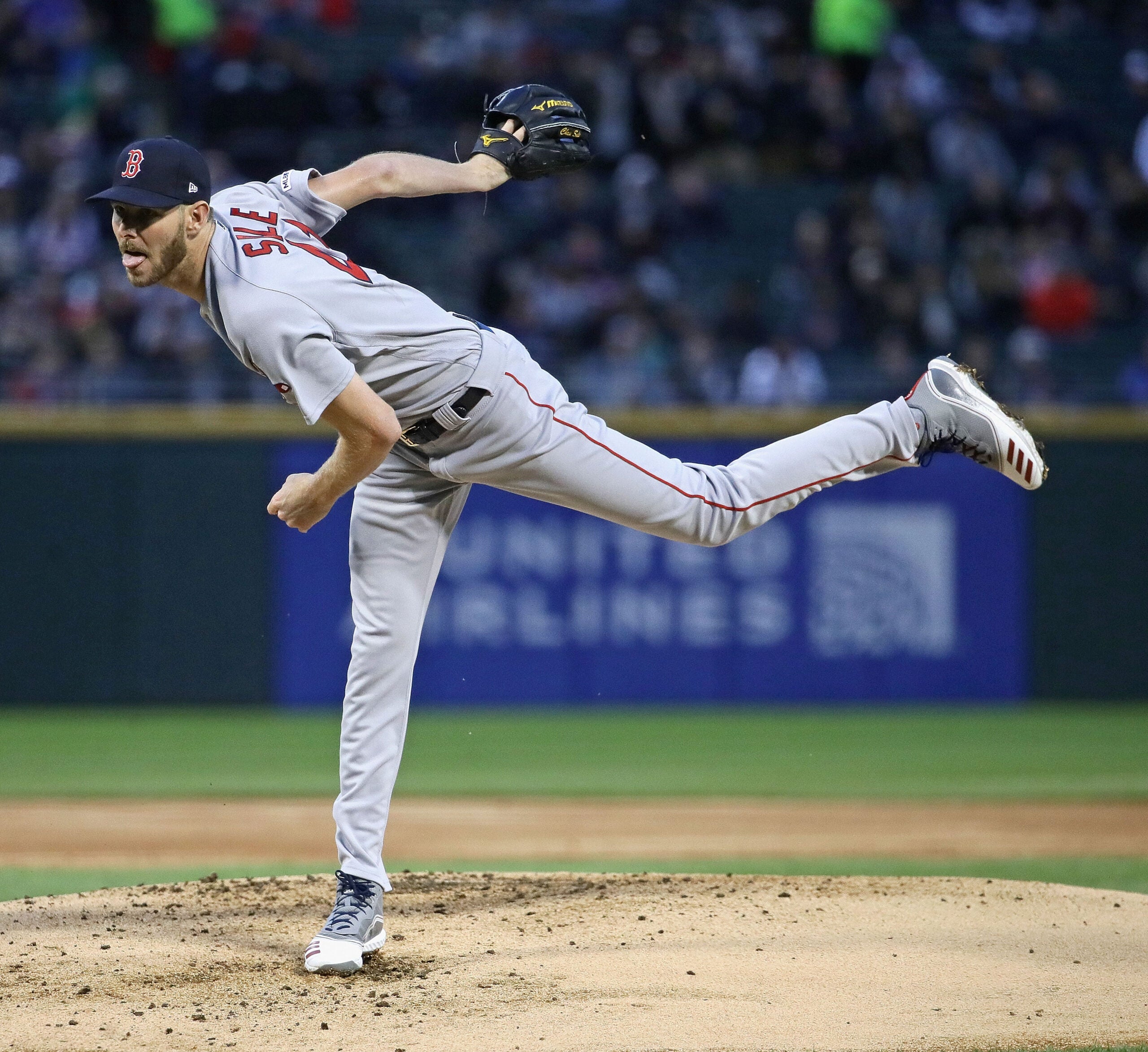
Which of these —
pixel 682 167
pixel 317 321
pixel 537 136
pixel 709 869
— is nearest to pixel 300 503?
pixel 317 321

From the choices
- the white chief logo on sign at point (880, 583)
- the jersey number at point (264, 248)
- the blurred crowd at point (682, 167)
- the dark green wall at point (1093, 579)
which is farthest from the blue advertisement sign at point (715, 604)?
the jersey number at point (264, 248)

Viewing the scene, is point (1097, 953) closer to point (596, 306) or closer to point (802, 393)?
point (802, 393)

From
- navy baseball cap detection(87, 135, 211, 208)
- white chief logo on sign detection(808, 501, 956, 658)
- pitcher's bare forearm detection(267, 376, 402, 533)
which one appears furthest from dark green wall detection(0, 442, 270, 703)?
navy baseball cap detection(87, 135, 211, 208)

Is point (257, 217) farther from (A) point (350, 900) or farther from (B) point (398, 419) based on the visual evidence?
(A) point (350, 900)

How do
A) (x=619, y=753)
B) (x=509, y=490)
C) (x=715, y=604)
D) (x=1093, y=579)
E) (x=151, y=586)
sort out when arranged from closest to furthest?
(x=509, y=490), (x=619, y=753), (x=151, y=586), (x=715, y=604), (x=1093, y=579)

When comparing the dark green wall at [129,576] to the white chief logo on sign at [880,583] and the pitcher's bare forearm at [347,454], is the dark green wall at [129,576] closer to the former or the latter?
the white chief logo on sign at [880,583]

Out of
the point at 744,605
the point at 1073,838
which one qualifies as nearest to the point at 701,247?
the point at 744,605

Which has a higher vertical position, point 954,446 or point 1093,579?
point 954,446
